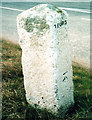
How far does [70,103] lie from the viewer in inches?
103

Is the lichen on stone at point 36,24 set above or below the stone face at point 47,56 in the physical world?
above

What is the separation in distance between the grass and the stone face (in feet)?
0.38

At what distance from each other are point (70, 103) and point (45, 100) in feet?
1.06

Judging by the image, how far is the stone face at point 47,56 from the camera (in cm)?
222

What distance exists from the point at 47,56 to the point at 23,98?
0.83 meters

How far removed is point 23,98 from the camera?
283 cm

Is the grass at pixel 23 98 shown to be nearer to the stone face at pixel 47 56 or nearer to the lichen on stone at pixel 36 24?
the stone face at pixel 47 56

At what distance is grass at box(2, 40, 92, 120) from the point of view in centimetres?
251

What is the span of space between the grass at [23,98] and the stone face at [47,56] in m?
0.12

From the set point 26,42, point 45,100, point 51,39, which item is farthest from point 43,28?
point 45,100

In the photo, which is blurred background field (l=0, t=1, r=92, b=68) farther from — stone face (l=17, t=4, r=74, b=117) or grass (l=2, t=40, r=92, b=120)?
stone face (l=17, t=4, r=74, b=117)

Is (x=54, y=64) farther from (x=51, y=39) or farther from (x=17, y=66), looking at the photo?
(x=17, y=66)

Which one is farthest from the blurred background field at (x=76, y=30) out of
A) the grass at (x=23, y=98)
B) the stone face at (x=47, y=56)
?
the stone face at (x=47, y=56)

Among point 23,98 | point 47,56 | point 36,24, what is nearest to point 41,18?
point 36,24
